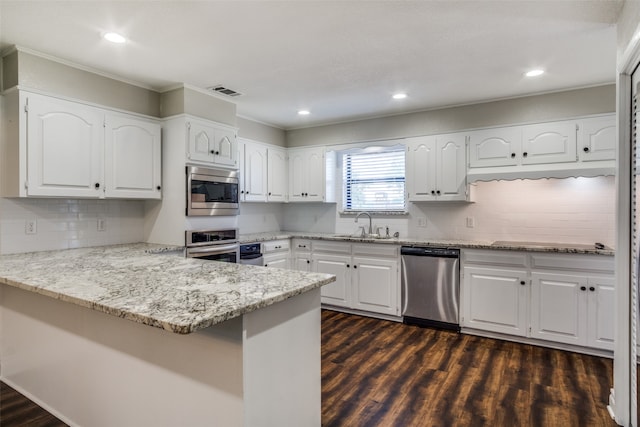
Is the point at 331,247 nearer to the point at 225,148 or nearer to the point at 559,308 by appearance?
the point at 225,148

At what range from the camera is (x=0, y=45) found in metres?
2.55

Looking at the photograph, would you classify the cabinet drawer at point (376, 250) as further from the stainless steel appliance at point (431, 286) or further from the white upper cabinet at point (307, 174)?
the white upper cabinet at point (307, 174)

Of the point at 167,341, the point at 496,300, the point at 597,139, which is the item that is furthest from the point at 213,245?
the point at 597,139

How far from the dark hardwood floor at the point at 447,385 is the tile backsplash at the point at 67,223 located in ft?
3.49

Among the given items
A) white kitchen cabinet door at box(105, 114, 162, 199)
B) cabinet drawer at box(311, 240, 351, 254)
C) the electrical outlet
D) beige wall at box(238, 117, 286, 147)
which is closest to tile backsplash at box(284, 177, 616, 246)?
cabinet drawer at box(311, 240, 351, 254)

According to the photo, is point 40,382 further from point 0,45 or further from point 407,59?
point 407,59

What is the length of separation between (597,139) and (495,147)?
0.85 metres

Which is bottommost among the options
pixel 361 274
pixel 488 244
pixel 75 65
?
pixel 361 274

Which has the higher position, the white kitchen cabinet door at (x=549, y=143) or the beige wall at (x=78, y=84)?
the beige wall at (x=78, y=84)

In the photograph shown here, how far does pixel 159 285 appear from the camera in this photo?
1.66m

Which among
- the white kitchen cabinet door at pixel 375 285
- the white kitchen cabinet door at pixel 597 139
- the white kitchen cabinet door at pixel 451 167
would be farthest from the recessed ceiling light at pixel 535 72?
the white kitchen cabinet door at pixel 375 285

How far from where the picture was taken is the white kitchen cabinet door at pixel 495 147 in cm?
365

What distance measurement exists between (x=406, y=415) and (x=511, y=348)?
1.62 meters

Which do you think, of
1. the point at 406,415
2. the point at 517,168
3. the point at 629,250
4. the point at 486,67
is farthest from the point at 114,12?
the point at 517,168
